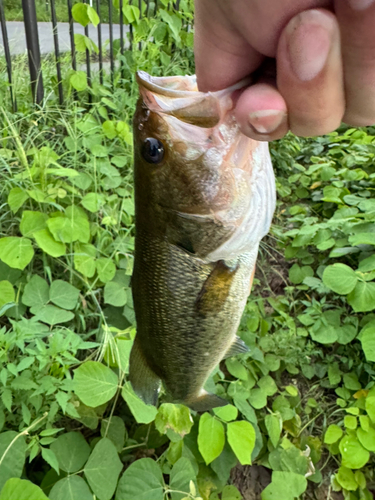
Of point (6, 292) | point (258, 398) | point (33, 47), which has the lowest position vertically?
point (258, 398)

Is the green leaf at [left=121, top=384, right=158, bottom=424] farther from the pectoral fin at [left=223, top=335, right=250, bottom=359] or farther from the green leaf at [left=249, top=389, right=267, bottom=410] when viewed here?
the green leaf at [left=249, top=389, right=267, bottom=410]

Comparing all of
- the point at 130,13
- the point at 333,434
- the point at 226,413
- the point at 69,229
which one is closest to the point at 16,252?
the point at 69,229

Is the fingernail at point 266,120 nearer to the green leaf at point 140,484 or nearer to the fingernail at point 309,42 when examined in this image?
the fingernail at point 309,42

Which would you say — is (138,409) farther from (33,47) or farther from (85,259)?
(33,47)

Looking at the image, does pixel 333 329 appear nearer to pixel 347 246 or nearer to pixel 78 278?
pixel 347 246

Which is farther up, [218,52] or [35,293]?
[218,52]

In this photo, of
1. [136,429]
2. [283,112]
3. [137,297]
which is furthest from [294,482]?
[283,112]

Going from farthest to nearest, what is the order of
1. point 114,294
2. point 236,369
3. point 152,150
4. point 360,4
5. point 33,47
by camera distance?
1. point 33,47
2. point 236,369
3. point 114,294
4. point 152,150
5. point 360,4
